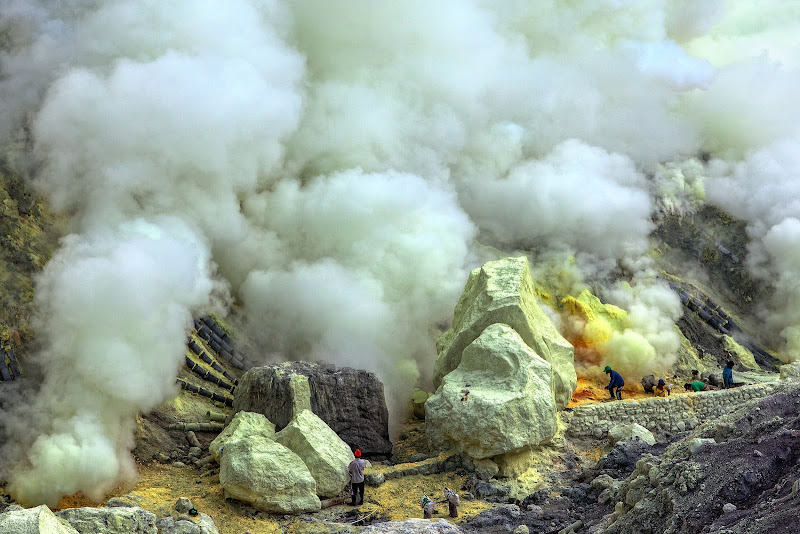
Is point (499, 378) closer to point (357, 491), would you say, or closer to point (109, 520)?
point (357, 491)

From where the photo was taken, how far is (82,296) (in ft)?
47.7

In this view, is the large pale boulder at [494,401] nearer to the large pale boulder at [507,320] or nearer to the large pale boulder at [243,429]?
the large pale boulder at [507,320]

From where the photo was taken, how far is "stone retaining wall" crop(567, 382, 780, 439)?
17.2 metres

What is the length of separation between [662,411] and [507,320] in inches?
163

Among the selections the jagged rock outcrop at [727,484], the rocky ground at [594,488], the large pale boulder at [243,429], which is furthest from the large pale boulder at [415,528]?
the large pale boulder at [243,429]

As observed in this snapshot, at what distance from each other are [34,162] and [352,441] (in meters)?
8.62

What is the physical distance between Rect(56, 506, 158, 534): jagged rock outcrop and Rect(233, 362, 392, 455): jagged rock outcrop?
4.34 metres

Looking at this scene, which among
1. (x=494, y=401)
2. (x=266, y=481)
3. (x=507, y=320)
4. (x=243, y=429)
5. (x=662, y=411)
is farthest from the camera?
(x=662, y=411)

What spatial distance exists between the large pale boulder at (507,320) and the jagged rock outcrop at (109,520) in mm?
7928

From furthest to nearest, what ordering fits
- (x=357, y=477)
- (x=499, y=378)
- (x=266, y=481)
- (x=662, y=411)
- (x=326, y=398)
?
(x=662, y=411) → (x=326, y=398) → (x=499, y=378) → (x=357, y=477) → (x=266, y=481)

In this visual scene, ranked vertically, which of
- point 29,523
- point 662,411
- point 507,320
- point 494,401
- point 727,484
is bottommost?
point 29,523

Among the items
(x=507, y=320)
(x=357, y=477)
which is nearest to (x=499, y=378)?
(x=507, y=320)

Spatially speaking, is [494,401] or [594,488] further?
[494,401]

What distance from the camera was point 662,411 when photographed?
18188mm
